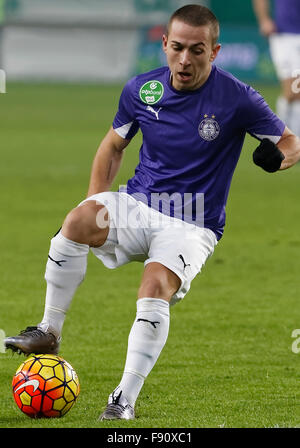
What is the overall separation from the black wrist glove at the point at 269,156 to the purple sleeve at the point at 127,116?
2.73 feet

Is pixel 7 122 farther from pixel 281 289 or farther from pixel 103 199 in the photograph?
pixel 103 199

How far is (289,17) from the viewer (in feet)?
48.0

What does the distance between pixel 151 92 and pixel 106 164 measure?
455 mm

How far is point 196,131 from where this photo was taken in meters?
5.65

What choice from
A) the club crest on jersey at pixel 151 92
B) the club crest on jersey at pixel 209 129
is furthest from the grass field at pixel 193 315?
the club crest on jersey at pixel 151 92

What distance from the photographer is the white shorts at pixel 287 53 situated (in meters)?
14.5

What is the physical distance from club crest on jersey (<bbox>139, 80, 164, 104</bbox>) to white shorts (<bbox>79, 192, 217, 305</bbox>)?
50 centimetres

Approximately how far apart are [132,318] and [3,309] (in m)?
0.86

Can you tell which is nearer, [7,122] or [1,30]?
[7,122]

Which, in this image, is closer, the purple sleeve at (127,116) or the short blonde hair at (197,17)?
the short blonde hair at (197,17)

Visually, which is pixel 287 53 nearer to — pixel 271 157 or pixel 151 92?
pixel 151 92

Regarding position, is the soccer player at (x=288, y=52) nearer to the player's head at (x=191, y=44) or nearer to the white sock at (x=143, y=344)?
the player's head at (x=191, y=44)

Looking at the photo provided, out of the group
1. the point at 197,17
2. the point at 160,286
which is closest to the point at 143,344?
the point at 160,286
